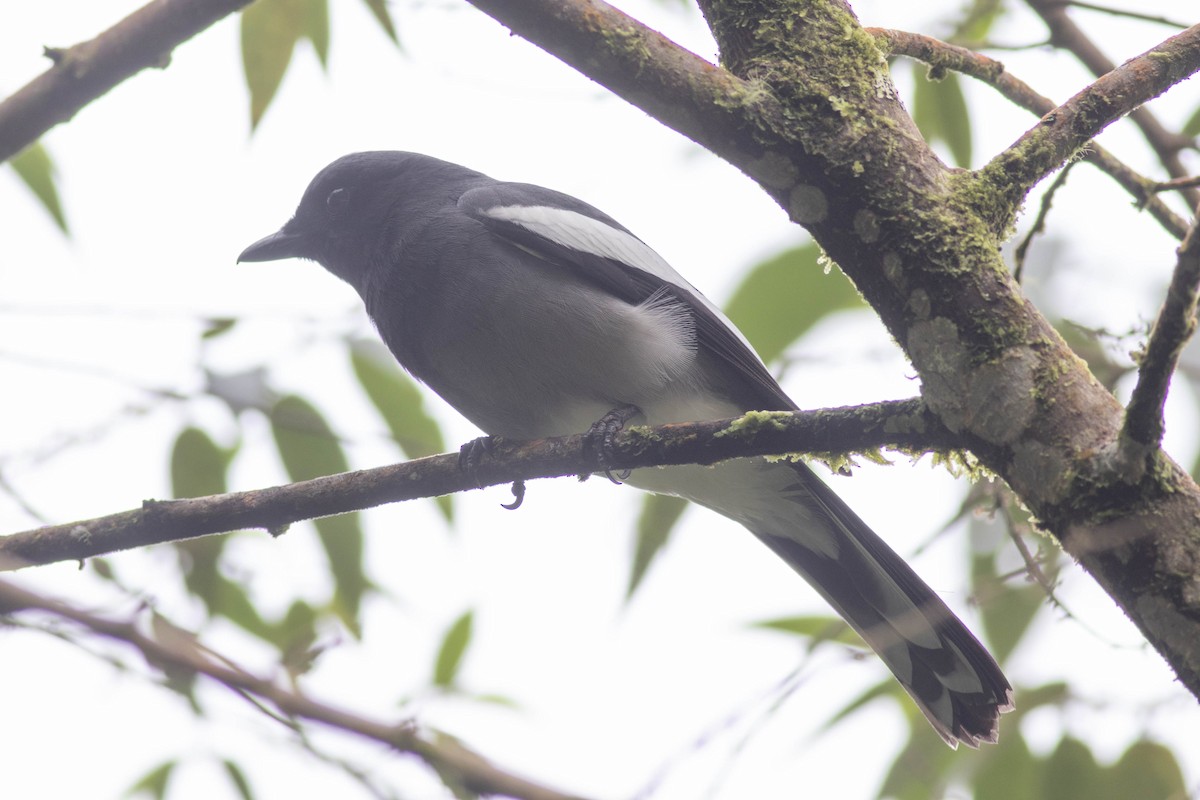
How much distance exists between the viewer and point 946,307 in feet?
6.77

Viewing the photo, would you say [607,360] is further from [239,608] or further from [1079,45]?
[1079,45]

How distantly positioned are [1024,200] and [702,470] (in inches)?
73.3

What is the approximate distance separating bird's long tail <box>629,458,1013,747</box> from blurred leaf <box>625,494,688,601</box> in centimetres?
13

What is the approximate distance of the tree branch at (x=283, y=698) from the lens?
1395 millimetres

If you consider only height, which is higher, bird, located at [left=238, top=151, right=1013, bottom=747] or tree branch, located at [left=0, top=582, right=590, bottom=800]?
bird, located at [left=238, top=151, right=1013, bottom=747]

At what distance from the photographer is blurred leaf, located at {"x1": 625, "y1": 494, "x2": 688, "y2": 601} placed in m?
4.17

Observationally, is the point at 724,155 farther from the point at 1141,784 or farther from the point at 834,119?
the point at 1141,784

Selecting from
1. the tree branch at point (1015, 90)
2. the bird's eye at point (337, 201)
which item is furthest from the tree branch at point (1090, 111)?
the bird's eye at point (337, 201)

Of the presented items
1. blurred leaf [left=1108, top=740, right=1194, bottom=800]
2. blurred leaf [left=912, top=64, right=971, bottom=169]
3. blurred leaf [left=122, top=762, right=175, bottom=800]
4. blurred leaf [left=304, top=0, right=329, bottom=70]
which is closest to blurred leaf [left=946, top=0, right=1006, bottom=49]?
blurred leaf [left=912, top=64, right=971, bottom=169]

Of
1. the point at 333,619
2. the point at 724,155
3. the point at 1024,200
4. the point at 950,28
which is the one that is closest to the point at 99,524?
the point at 333,619

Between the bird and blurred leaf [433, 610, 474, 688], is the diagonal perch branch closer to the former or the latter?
the bird

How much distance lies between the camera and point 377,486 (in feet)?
9.27

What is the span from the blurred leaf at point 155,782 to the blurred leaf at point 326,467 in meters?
0.74

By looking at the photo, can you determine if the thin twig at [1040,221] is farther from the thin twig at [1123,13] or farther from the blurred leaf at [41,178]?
the blurred leaf at [41,178]
